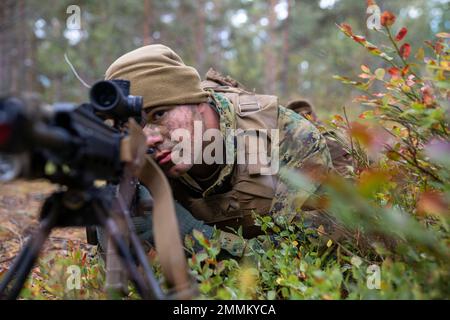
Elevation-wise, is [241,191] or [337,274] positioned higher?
[337,274]

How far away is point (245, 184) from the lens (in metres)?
3.36

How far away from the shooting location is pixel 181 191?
3.57m

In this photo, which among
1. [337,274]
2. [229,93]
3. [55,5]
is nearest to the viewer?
[337,274]

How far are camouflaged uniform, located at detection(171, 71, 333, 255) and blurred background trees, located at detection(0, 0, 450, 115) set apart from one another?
12.8 meters

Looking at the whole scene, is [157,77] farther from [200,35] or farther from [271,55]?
[271,55]

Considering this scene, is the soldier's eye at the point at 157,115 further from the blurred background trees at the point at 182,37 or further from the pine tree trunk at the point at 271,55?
the pine tree trunk at the point at 271,55

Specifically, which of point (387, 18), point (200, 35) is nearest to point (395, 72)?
point (387, 18)

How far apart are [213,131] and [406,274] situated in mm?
1800

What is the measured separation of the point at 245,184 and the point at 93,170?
6.24 ft

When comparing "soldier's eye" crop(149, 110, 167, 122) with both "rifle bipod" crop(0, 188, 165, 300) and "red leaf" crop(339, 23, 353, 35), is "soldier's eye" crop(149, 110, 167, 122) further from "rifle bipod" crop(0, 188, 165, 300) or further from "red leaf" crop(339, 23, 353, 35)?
"rifle bipod" crop(0, 188, 165, 300)

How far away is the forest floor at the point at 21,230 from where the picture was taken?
12.3 feet
